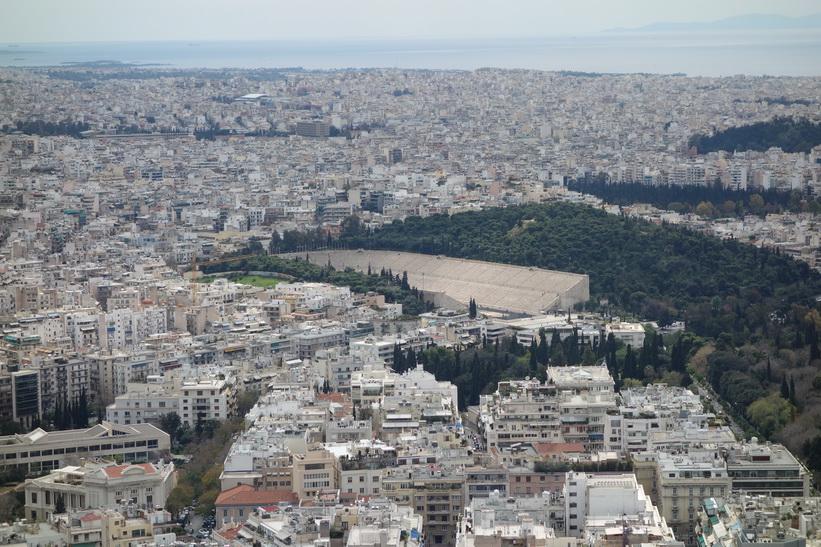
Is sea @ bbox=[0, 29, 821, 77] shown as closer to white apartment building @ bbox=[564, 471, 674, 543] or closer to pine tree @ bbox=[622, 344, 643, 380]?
pine tree @ bbox=[622, 344, 643, 380]

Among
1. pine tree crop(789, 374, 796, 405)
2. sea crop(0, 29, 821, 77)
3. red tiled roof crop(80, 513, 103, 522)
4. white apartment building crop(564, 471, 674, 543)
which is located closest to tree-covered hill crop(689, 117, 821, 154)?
sea crop(0, 29, 821, 77)

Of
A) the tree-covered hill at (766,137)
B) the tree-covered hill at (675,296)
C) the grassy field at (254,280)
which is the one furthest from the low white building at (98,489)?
the tree-covered hill at (766,137)

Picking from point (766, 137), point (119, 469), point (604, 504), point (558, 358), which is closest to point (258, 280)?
point (558, 358)

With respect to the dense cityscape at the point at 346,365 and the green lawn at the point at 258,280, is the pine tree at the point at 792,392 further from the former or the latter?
the green lawn at the point at 258,280

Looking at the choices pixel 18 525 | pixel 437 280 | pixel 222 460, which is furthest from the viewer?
pixel 437 280

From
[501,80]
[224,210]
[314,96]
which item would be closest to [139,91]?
[314,96]

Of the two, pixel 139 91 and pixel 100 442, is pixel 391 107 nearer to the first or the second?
pixel 139 91
